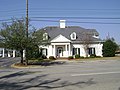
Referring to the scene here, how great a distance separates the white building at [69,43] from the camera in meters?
51.7

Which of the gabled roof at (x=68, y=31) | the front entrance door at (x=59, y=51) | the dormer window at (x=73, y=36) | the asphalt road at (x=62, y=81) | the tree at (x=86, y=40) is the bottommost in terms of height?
the asphalt road at (x=62, y=81)

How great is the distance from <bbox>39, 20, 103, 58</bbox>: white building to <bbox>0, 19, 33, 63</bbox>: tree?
19711mm

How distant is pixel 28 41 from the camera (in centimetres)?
3073

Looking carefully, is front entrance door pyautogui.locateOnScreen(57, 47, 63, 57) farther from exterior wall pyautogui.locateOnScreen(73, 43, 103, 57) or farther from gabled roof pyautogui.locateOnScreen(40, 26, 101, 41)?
exterior wall pyautogui.locateOnScreen(73, 43, 103, 57)

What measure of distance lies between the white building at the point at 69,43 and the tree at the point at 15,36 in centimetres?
1971

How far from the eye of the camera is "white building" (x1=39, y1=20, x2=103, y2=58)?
170 ft

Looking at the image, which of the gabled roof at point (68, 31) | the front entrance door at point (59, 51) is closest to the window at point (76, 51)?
the gabled roof at point (68, 31)

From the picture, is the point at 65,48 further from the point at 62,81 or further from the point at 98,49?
the point at 62,81

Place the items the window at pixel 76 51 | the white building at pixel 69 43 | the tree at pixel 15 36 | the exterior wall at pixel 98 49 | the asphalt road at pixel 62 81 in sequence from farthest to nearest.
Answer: the exterior wall at pixel 98 49 < the window at pixel 76 51 < the white building at pixel 69 43 < the tree at pixel 15 36 < the asphalt road at pixel 62 81

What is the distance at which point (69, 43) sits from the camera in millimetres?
51531

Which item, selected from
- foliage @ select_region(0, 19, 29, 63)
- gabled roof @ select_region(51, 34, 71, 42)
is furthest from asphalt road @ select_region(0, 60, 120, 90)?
gabled roof @ select_region(51, 34, 71, 42)

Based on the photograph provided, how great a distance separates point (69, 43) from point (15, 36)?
22457mm

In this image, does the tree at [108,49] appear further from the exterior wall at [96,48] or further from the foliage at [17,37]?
the foliage at [17,37]

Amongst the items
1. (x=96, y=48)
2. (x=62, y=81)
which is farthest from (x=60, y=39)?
(x=62, y=81)
